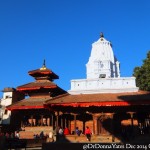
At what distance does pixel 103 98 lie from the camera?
26641mm

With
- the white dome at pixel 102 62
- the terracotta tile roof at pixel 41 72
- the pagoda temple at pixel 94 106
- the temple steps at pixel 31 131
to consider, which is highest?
the white dome at pixel 102 62

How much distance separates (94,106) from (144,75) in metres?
20.5

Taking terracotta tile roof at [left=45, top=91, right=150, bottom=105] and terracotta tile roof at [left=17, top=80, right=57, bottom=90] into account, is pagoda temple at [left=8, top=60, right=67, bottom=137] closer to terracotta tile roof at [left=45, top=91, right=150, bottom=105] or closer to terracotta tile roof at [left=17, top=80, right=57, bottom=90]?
terracotta tile roof at [left=17, top=80, right=57, bottom=90]

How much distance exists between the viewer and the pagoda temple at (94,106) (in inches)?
1016

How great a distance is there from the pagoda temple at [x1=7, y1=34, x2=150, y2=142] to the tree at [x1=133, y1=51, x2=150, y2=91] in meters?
12.9

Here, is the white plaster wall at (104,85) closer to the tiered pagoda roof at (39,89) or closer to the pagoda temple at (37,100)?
the pagoda temple at (37,100)

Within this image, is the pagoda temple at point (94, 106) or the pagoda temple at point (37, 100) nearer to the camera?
the pagoda temple at point (94, 106)

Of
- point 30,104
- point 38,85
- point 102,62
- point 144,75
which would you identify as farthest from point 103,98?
point 102,62

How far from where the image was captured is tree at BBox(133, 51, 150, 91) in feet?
144

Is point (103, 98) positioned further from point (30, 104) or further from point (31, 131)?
point (31, 131)

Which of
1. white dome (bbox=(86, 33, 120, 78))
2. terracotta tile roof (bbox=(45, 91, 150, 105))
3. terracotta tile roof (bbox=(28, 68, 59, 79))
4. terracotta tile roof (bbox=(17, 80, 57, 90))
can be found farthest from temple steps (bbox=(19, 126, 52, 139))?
white dome (bbox=(86, 33, 120, 78))

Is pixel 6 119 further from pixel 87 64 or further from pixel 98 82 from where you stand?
pixel 98 82

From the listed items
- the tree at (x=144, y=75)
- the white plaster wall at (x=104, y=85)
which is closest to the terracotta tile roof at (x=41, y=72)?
the white plaster wall at (x=104, y=85)

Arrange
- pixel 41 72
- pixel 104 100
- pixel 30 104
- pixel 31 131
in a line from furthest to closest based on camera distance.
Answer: pixel 41 72
pixel 30 104
pixel 31 131
pixel 104 100
